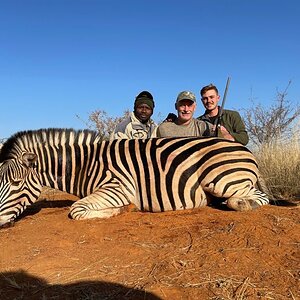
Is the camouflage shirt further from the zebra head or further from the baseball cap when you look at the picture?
the zebra head

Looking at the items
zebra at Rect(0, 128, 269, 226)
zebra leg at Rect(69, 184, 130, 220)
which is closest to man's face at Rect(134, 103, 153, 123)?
zebra at Rect(0, 128, 269, 226)

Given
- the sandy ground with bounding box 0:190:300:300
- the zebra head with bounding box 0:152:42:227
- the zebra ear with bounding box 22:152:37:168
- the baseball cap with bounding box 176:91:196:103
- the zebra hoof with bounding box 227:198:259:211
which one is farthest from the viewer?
the baseball cap with bounding box 176:91:196:103

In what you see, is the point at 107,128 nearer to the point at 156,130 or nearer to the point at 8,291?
the point at 156,130

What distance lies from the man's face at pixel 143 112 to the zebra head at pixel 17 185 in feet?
6.34

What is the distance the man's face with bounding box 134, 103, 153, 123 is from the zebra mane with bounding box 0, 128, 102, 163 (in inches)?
45.1

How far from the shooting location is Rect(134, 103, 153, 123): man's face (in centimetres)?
524

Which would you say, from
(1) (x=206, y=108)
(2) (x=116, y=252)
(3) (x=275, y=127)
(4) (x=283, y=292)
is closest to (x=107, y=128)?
(3) (x=275, y=127)

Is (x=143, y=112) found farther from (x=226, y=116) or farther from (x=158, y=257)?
(x=158, y=257)

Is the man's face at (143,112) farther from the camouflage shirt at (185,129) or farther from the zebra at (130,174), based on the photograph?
the zebra at (130,174)

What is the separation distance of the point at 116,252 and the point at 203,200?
146 centimetres

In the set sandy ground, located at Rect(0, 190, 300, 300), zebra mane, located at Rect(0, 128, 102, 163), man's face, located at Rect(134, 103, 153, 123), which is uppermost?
man's face, located at Rect(134, 103, 153, 123)

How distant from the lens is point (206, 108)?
5500mm

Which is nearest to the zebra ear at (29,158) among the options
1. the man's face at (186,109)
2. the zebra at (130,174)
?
the zebra at (130,174)

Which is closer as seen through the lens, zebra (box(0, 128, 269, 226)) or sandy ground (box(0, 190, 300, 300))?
sandy ground (box(0, 190, 300, 300))
